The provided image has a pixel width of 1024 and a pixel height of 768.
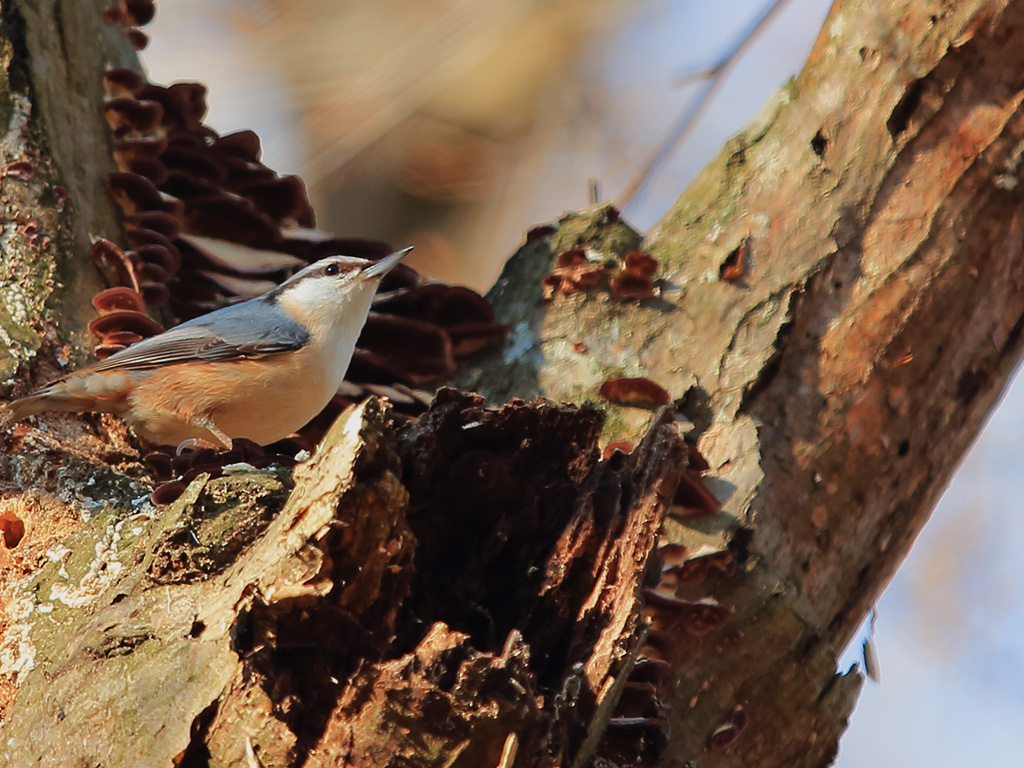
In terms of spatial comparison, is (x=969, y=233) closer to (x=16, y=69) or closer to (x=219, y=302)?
(x=219, y=302)

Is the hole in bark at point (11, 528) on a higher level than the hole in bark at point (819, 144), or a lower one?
lower

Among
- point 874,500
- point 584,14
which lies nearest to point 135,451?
point 874,500

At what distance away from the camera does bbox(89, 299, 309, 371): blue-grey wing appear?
3.08 meters

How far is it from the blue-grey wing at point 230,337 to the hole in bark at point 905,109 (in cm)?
182

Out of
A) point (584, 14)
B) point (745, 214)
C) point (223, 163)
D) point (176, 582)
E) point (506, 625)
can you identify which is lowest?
point (176, 582)

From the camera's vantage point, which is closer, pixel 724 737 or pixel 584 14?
pixel 724 737

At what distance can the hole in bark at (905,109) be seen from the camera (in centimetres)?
281

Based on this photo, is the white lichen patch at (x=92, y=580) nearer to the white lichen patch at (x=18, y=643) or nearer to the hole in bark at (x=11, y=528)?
the white lichen patch at (x=18, y=643)

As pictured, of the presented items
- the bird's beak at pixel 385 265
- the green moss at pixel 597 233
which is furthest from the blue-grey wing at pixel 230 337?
the green moss at pixel 597 233

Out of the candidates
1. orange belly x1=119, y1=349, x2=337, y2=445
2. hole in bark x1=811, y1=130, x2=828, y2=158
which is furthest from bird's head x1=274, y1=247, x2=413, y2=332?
hole in bark x1=811, y1=130, x2=828, y2=158

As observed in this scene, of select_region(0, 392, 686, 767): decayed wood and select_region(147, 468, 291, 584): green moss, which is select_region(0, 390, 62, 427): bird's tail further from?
select_region(147, 468, 291, 584): green moss

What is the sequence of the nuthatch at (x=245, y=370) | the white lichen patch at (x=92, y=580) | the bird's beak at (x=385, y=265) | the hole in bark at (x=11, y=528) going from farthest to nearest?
1. the bird's beak at (x=385, y=265)
2. the nuthatch at (x=245, y=370)
3. the hole in bark at (x=11, y=528)
4. the white lichen patch at (x=92, y=580)

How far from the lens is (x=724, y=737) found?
236 centimetres

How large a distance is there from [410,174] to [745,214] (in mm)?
3127
